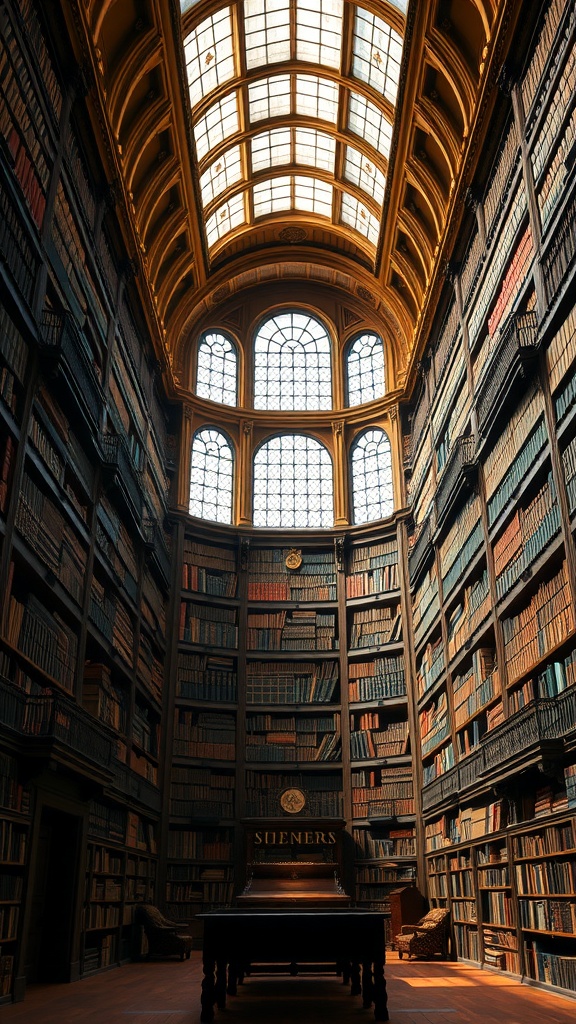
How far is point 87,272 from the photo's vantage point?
10234 millimetres

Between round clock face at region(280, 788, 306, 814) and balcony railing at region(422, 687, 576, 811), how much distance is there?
4569 mm

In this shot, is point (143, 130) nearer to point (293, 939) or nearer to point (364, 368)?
point (364, 368)

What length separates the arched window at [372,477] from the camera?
1636cm

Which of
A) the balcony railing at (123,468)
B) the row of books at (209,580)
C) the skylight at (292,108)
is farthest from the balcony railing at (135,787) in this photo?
→ the skylight at (292,108)

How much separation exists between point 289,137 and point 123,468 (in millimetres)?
9265

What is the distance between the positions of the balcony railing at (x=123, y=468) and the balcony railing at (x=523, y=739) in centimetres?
546

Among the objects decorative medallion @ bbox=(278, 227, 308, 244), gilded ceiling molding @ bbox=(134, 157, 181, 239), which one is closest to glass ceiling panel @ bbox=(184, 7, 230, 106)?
gilded ceiling molding @ bbox=(134, 157, 181, 239)

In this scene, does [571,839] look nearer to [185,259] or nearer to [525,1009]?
[525,1009]

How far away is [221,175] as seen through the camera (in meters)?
16.2

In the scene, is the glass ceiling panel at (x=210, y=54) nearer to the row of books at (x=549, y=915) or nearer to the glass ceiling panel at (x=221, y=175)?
the glass ceiling panel at (x=221, y=175)

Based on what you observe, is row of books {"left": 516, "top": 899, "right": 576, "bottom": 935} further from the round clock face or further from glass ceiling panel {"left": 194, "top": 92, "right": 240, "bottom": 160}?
glass ceiling panel {"left": 194, "top": 92, "right": 240, "bottom": 160}

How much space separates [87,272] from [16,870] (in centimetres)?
688

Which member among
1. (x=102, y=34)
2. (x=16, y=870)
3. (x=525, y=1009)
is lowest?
(x=525, y=1009)

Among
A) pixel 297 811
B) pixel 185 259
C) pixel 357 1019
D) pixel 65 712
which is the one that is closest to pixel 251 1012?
pixel 357 1019
